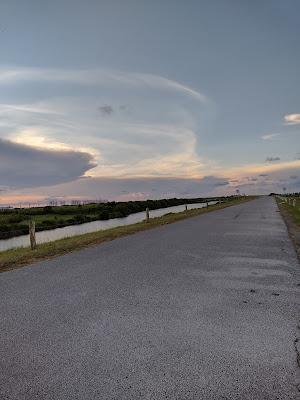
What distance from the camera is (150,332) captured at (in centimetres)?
525

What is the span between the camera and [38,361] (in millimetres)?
4367

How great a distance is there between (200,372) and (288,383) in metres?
0.87

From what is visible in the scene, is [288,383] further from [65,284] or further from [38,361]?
[65,284]

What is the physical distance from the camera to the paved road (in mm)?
3795

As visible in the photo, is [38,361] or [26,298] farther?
[26,298]

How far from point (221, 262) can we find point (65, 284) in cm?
459

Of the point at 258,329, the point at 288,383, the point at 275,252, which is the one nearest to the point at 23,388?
the point at 288,383

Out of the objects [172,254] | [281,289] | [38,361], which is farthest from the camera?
[172,254]

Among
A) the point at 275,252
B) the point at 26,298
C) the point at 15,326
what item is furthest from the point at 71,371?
the point at 275,252

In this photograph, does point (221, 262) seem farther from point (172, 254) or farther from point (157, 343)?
point (157, 343)

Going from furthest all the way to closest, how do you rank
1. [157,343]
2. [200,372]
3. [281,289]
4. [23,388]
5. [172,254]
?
1. [172,254]
2. [281,289]
3. [157,343]
4. [200,372]
5. [23,388]

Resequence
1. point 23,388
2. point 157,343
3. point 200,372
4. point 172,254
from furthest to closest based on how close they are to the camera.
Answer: point 172,254
point 157,343
point 200,372
point 23,388

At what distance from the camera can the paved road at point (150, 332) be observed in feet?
12.5

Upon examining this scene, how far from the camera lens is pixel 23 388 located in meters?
3.76
